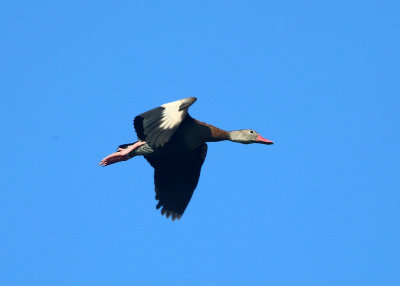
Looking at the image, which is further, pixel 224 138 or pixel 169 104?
pixel 224 138

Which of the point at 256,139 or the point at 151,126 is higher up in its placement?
the point at 256,139

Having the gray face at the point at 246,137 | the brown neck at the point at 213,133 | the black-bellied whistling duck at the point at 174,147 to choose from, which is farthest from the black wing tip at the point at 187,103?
the gray face at the point at 246,137

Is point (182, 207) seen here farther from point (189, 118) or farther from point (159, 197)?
point (189, 118)

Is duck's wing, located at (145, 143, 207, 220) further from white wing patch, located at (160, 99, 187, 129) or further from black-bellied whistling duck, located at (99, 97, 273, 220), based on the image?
white wing patch, located at (160, 99, 187, 129)

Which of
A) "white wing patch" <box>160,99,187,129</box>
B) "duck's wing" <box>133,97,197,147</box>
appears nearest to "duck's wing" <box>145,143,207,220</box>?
"duck's wing" <box>133,97,197,147</box>

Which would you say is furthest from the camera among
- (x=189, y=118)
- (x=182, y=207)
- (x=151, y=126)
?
(x=182, y=207)

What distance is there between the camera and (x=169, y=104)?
13484 mm

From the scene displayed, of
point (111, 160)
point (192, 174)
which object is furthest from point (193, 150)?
point (111, 160)

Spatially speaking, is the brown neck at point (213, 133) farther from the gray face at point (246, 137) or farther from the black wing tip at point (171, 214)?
the black wing tip at point (171, 214)

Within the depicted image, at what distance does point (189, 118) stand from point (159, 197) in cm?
186

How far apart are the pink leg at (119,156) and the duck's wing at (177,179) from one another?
0.71 m

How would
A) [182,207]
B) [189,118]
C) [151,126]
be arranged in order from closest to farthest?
[151,126]
[189,118]
[182,207]

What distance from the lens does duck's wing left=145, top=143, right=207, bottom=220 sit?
48.7 feet

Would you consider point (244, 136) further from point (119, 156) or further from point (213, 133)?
point (119, 156)
